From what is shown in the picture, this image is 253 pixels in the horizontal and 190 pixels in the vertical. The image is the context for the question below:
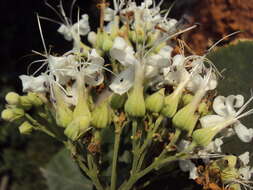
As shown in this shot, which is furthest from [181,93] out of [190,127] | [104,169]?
[104,169]

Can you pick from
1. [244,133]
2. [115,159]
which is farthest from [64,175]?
[244,133]

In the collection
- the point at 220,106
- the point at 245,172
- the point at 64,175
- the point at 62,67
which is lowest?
the point at 64,175

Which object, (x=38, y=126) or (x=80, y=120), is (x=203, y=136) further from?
(x=38, y=126)

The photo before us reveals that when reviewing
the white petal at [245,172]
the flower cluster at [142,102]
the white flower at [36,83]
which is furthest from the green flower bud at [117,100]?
the white petal at [245,172]

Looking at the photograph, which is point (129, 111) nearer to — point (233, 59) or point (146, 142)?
point (146, 142)

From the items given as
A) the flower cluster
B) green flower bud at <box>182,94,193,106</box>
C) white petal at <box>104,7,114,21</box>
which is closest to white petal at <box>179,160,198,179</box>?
the flower cluster

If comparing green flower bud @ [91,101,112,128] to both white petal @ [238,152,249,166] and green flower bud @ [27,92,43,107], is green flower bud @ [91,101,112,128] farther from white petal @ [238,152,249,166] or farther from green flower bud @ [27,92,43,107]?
white petal @ [238,152,249,166]
